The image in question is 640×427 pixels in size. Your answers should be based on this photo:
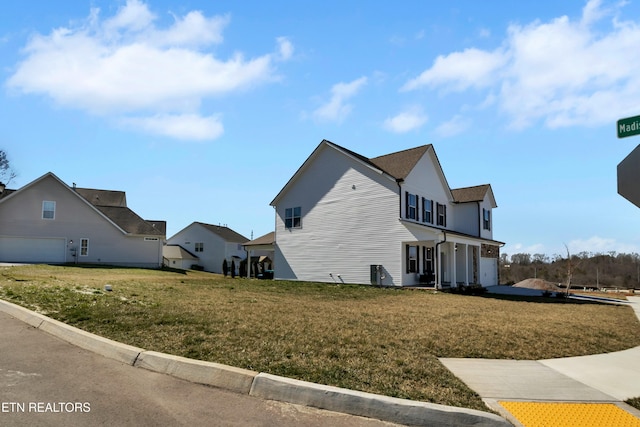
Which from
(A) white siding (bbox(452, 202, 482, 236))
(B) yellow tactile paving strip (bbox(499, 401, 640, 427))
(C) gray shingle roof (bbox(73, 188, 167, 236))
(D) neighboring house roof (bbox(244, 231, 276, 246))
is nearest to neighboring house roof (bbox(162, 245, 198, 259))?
(C) gray shingle roof (bbox(73, 188, 167, 236))

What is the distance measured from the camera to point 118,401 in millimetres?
4777

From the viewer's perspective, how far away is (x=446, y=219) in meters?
30.2

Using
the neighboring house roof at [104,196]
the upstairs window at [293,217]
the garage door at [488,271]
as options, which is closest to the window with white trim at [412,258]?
the upstairs window at [293,217]

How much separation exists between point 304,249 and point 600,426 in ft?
77.5

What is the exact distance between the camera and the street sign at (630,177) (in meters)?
5.18

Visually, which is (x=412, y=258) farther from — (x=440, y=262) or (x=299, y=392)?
(x=299, y=392)

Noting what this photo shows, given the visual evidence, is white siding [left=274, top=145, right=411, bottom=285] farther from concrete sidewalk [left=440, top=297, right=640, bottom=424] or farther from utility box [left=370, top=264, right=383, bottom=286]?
concrete sidewalk [left=440, top=297, right=640, bottom=424]

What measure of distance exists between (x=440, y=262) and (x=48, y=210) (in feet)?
99.1

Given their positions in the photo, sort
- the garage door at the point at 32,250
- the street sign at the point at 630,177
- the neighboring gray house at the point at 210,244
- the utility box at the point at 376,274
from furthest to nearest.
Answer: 1. the neighboring gray house at the point at 210,244
2. the garage door at the point at 32,250
3. the utility box at the point at 376,274
4. the street sign at the point at 630,177

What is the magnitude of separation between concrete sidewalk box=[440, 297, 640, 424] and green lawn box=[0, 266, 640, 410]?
310 mm

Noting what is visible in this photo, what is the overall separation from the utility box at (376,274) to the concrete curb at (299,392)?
59.4ft

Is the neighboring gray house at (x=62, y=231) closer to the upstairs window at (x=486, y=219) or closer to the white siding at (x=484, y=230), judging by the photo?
the white siding at (x=484, y=230)

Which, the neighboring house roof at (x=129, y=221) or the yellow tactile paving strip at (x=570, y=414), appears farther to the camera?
the neighboring house roof at (x=129, y=221)

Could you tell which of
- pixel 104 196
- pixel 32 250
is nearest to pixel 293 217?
pixel 32 250
